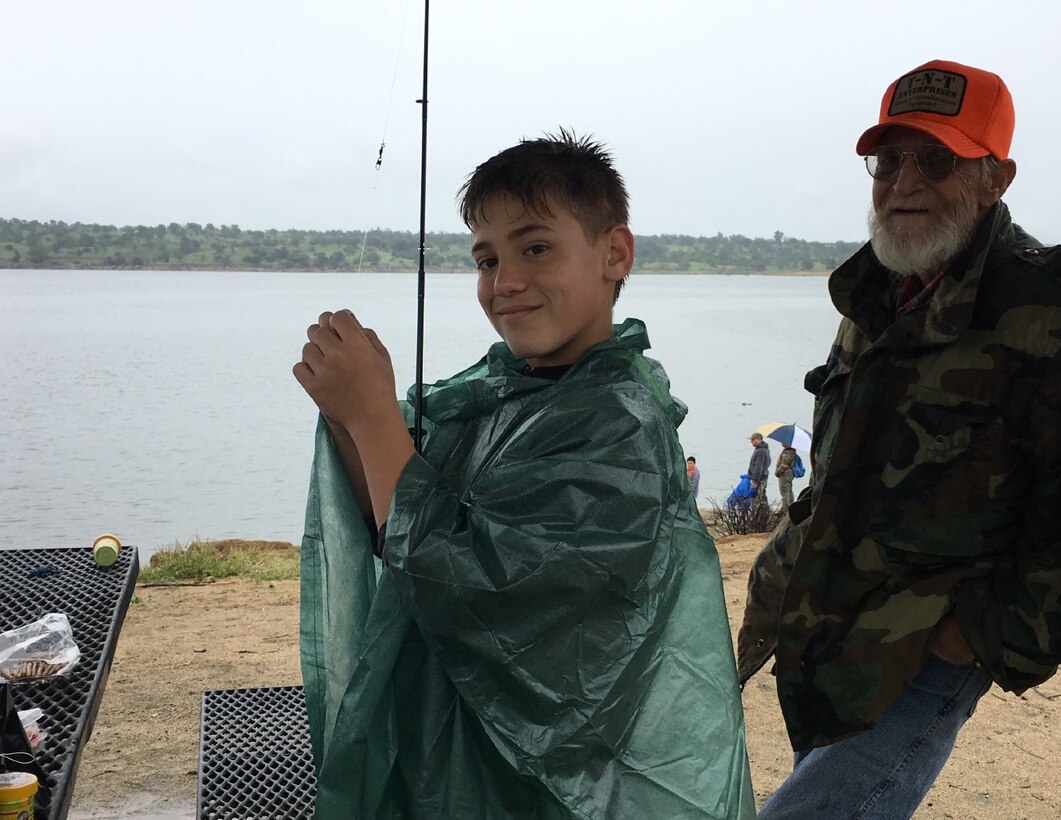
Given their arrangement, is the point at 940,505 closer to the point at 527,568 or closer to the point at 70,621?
the point at 527,568

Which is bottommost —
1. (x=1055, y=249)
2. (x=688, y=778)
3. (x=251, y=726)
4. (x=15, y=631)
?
(x=251, y=726)

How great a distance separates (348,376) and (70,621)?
1372 mm

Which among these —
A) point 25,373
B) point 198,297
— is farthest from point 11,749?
point 198,297

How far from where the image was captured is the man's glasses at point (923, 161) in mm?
2031

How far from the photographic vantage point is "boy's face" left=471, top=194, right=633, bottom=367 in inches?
59.1

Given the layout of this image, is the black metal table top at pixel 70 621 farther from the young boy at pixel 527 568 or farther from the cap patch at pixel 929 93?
the cap patch at pixel 929 93

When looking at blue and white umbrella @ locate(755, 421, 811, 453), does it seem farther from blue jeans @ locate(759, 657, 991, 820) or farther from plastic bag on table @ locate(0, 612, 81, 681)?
plastic bag on table @ locate(0, 612, 81, 681)

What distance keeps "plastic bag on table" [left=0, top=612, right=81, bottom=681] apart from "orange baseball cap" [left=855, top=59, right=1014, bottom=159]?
192 centimetres

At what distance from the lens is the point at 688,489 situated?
1449 millimetres

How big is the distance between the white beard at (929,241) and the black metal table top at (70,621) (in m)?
1.74

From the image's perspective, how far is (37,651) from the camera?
2.12 m

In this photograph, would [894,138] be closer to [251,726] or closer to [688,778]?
[688,778]

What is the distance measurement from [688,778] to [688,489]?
38cm

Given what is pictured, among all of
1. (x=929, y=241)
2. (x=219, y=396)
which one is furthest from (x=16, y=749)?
(x=219, y=396)
